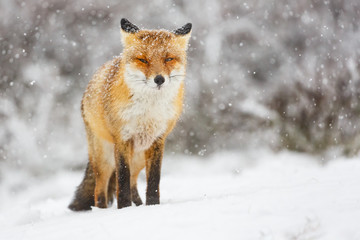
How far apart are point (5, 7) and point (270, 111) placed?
6.04m

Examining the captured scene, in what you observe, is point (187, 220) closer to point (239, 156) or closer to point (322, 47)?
point (239, 156)

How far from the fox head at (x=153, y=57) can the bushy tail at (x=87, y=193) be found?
167 centimetres

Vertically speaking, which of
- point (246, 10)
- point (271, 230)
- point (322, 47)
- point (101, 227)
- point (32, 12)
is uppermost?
point (32, 12)

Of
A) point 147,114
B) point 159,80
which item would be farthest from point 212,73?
point 159,80

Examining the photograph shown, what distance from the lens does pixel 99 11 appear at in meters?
8.97

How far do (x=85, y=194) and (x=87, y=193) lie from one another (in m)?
0.03

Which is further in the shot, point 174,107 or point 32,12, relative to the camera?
point 32,12

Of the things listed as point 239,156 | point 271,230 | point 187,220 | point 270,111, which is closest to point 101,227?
point 187,220

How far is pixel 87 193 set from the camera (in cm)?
545

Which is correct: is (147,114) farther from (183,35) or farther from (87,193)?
(87,193)

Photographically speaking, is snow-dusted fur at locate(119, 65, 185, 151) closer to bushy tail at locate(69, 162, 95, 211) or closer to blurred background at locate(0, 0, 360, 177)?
bushy tail at locate(69, 162, 95, 211)

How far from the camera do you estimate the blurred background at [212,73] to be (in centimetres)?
862

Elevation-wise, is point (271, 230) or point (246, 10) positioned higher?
point (246, 10)

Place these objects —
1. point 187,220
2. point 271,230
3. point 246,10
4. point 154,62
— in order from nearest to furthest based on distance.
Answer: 1. point 271,230
2. point 187,220
3. point 154,62
4. point 246,10
